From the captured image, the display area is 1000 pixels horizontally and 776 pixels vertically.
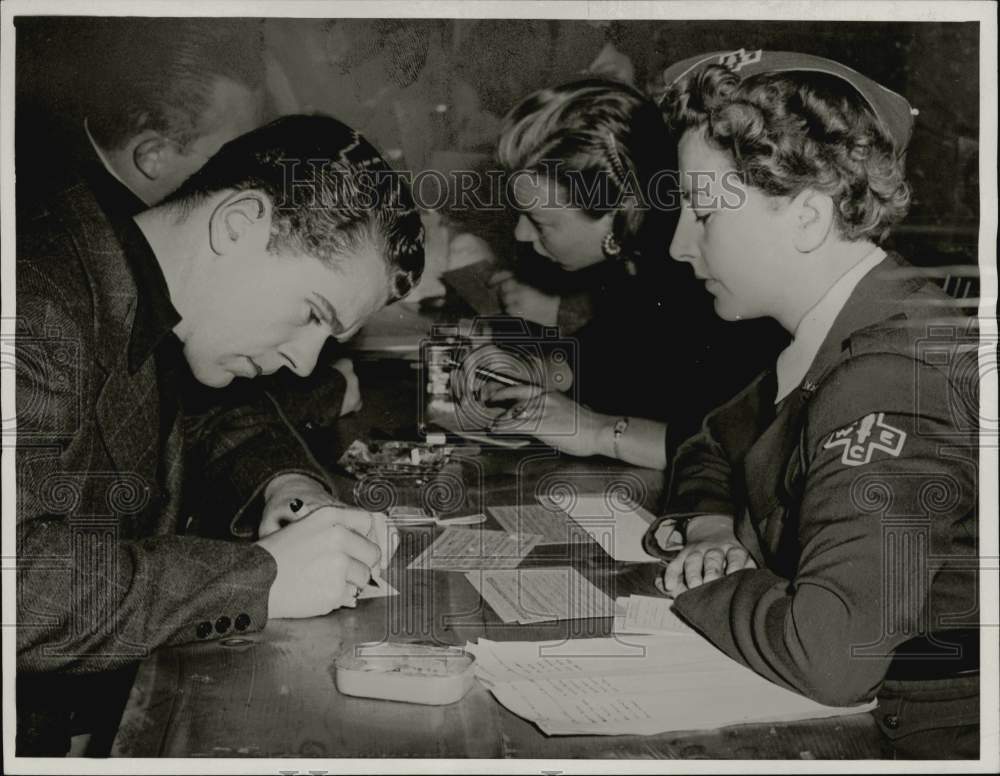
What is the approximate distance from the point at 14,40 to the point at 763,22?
1531mm

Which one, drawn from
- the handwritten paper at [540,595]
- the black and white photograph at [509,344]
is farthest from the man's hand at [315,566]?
the handwritten paper at [540,595]

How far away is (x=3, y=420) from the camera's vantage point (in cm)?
208

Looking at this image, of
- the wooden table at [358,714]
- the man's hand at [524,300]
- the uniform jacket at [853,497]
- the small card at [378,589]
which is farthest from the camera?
the man's hand at [524,300]

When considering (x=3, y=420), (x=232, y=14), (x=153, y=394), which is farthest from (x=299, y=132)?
(x=3, y=420)

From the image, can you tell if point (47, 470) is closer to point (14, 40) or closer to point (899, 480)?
point (14, 40)

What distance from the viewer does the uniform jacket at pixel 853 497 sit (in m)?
1.92

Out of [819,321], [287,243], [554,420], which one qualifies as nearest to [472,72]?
Result: [287,243]

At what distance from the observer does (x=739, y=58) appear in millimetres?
2066

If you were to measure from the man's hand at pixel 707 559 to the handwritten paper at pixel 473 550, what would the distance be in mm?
287

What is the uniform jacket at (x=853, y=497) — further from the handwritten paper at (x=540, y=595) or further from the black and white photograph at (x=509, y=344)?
the handwritten paper at (x=540, y=595)

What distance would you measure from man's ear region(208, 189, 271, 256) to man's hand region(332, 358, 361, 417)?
280 mm

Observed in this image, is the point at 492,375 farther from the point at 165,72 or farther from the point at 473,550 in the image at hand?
the point at 165,72

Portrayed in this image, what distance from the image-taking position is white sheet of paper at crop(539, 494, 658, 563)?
2.10 metres

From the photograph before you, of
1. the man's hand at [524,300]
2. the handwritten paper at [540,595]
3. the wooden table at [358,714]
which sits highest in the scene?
the man's hand at [524,300]
